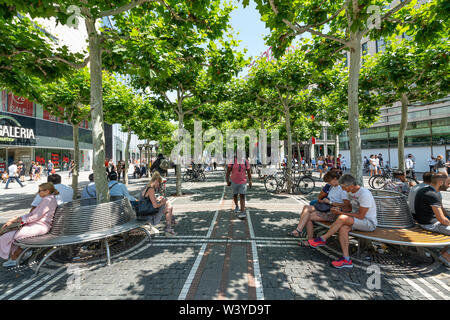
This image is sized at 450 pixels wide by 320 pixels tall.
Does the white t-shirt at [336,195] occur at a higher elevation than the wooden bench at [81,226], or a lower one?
higher

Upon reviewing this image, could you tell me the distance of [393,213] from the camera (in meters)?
3.85

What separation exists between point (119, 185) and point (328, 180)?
5.06 m

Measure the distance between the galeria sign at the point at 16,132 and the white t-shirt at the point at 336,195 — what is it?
24.7 meters

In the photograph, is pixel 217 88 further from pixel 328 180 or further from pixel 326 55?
pixel 328 180

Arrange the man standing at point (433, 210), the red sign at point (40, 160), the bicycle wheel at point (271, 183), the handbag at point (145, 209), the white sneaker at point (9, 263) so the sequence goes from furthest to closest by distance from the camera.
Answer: the red sign at point (40, 160)
the bicycle wheel at point (271, 183)
the handbag at point (145, 209)
the white sneaker at point (9, 263)
the man standing at point (433, 210)

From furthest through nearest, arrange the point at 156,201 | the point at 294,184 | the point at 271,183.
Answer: the point at 271,183 < the point at 294,184 < the point at 156,201

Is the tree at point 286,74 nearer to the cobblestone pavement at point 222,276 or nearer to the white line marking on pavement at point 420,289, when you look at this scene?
the cobblestone pavement at point 222,276

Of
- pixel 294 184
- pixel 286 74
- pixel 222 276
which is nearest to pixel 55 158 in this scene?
pixel 294 184

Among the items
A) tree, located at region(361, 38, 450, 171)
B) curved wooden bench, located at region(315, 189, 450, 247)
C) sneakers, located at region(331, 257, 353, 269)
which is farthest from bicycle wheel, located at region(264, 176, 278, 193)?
sneakers, located at region(331, 257, 353, 269)

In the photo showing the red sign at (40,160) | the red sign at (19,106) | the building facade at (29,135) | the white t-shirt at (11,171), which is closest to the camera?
the white t-shirt at (11,171)

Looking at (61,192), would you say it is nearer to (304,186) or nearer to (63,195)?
(63,195)

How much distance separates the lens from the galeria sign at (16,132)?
57.5 feet

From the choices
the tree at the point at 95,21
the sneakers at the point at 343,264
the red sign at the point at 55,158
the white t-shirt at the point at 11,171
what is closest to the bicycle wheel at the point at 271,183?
the sneakers at the point at 343,264

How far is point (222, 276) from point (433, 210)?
3.69m
